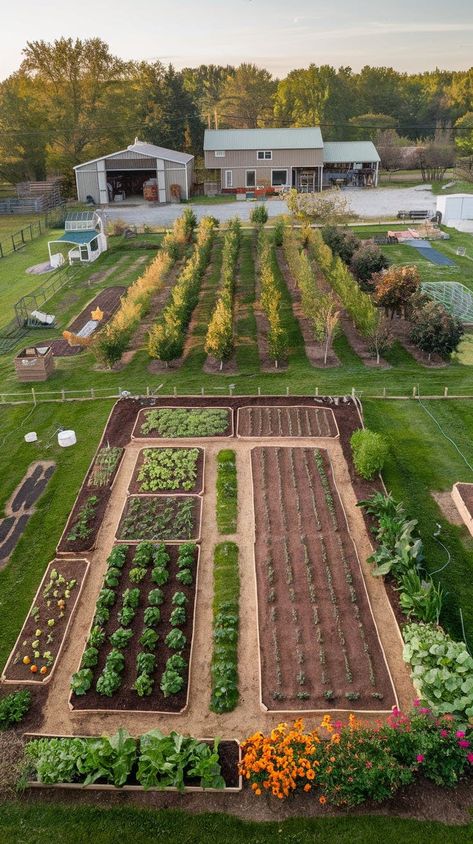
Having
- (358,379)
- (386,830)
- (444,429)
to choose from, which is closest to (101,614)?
(386,830)

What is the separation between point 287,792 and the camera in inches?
437

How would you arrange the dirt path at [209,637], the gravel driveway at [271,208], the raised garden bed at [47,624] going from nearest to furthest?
the dirt path at [209,637], the raised garden bed at [47,624], the gravel driveway at [271,208]

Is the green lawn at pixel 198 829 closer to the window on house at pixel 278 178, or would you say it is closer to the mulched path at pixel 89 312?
the mulched path at pixel 89 312

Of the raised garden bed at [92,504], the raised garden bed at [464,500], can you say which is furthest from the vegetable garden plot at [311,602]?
the raised garden bed at [92,504]

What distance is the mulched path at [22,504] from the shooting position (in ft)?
58.7

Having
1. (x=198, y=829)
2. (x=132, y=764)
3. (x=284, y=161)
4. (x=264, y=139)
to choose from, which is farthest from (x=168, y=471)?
(x=264, y=139)

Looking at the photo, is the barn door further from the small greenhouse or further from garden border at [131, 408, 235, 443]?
garden border at [131, 408, 235, 443]

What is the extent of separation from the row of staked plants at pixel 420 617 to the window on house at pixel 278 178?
56.1m

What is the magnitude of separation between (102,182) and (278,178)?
18.6m

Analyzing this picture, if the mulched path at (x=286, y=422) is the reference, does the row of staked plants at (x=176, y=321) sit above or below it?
above

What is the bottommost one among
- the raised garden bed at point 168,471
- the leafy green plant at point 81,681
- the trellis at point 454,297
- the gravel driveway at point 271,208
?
the leafy green plant at point 81,681

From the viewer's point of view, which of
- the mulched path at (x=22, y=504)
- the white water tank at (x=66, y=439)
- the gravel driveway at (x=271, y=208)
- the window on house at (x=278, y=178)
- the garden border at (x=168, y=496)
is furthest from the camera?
the window on house at (x=278, y=178)

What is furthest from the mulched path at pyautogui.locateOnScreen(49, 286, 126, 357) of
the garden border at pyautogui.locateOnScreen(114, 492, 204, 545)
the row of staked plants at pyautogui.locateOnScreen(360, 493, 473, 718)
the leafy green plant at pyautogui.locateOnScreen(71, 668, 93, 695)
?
the leafy green plant at pyautogui.locateOnScreen(71, 668, 93, 695)

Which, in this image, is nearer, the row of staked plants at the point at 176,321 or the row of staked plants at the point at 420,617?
the row of staked plants at the point at 420,617
